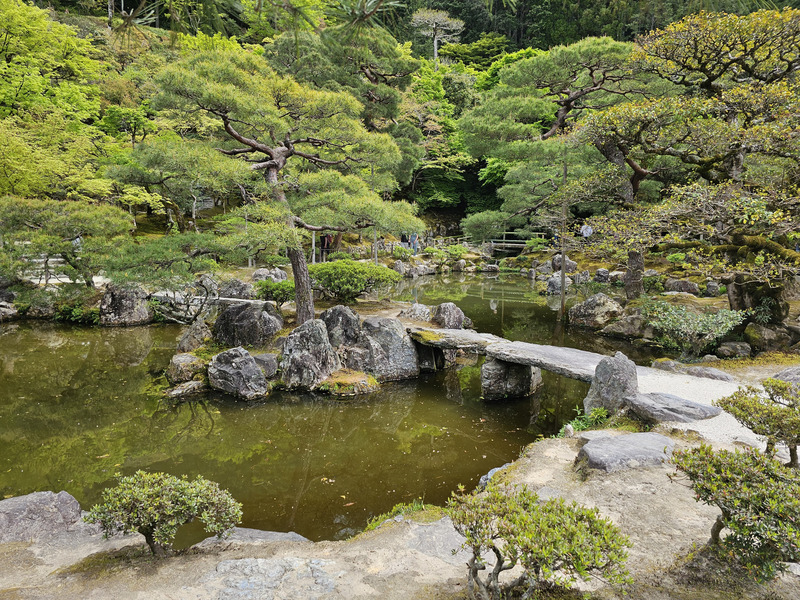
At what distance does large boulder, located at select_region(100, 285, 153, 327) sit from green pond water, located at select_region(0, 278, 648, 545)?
2.72 metres

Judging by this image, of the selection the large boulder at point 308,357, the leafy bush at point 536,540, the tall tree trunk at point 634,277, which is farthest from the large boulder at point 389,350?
the tall tree trunk at point 634,277

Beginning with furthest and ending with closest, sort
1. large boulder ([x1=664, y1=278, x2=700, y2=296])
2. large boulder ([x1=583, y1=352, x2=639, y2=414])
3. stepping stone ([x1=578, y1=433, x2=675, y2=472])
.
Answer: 1. large boulder ([x1=664, y1=278, x2=700, y2=296])
2. large boulder ([x1=583, y1=352, x2=639, y2=414])
3. stepping stone ([x1=578, y1=433, x2=675, y2=472])

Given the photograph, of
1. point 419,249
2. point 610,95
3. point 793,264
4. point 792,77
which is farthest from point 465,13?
point 793,264

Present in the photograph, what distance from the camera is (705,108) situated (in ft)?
26.4

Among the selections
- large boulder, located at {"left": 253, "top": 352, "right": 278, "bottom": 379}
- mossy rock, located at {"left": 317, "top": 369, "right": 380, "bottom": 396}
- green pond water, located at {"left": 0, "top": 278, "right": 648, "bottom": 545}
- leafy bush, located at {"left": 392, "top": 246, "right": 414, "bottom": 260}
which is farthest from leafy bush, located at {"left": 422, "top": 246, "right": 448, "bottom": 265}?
large boulder, located at {"left": 253, "top": 352, "right": 278, "bottom": 379}

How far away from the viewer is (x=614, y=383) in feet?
20.0

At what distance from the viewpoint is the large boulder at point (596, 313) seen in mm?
12422

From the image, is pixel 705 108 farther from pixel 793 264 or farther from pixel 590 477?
pixel 590 477

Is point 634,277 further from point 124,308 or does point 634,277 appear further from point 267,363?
point 124,308

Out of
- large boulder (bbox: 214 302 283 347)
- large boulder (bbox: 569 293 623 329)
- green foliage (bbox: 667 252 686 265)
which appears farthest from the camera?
green foliage (bbox: 667 252 686 265)

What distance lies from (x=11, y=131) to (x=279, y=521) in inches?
640

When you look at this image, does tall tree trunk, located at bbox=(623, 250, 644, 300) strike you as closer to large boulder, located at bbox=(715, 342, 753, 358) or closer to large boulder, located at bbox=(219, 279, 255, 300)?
large boulder, located at bbox=(715, 342, 753, 358)

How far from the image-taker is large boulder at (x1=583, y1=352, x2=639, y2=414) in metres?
5.99

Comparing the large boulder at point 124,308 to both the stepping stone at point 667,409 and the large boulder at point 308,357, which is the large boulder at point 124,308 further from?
the stepping stone at point 667,409
